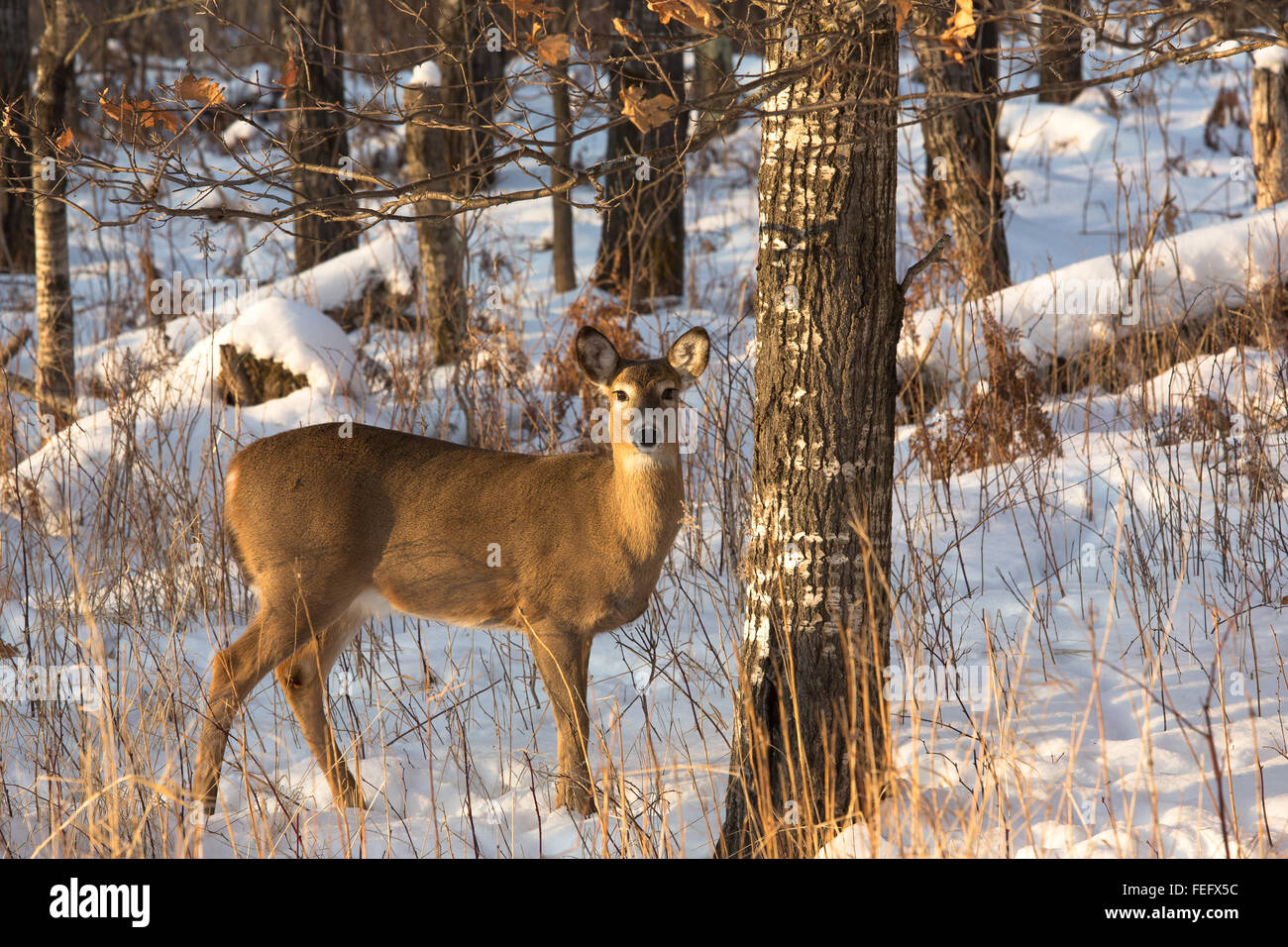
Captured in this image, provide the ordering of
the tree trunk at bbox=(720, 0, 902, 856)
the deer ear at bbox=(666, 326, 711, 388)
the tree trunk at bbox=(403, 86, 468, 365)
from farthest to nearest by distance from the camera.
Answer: the tree trunk at bbox=(403, 86, 468, 365), the deer ear at bbox=(666, 326, 711, 388), the tree trunk at bbox=(720, 0, 902, 856)

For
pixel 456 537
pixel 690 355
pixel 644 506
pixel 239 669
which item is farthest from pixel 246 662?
pixel 690 355

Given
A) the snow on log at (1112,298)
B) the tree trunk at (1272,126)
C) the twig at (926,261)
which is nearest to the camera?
the twig at (926,261)

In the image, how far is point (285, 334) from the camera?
8367 millimetres

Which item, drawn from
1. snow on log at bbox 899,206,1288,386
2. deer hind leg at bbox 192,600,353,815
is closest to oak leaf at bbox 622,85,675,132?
deer hind leg at bbox 192,600,353,815

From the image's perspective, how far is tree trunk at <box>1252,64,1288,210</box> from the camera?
10.1 metres

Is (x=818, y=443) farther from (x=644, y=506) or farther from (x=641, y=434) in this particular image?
(x=644, y=506)

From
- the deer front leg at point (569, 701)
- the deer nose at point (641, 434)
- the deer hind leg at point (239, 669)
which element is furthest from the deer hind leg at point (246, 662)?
the deer nose at point (641, 434)

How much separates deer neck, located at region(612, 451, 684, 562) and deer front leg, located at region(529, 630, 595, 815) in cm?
40

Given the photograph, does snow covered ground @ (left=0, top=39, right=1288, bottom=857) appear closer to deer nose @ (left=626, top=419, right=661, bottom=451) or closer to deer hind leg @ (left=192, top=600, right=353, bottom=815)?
deer hind leg @ (left=192, top=600, right=353, bottom=815)

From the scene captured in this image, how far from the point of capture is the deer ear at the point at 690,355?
4500 millimetres

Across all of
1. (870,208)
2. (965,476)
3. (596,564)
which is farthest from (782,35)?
(965,476)

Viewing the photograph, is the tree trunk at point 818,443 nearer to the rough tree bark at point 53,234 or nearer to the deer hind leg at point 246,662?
the deer hind leg at point 246,662
